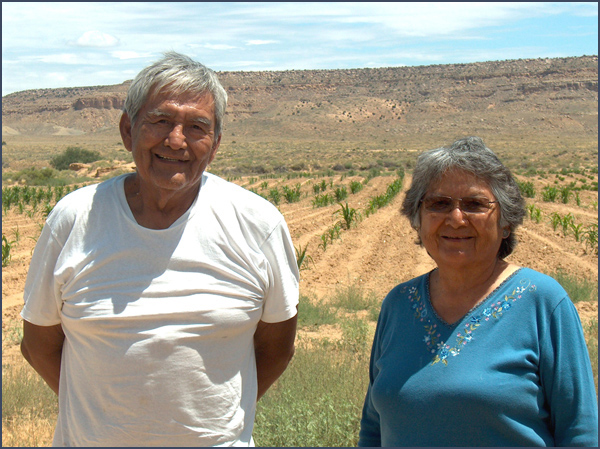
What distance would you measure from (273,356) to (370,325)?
15.7 ft

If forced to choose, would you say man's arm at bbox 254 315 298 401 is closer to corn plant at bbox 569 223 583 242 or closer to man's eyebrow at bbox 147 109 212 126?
man's eyebrow at bbox 147 109 212 126

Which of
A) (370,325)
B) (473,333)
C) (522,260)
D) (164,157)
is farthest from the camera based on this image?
(522,260)

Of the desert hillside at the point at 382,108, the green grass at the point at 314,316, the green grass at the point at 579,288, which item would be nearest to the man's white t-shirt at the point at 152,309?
the green grass at the point at 314,316

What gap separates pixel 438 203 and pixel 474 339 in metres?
0.50

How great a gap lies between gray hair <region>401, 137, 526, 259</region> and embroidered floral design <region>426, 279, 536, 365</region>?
0.93ft

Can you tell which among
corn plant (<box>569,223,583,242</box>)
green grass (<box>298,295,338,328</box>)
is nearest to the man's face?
green grass (<box>298,295,338,328</box>)

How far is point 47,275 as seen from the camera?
2.03m

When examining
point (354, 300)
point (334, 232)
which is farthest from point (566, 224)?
point (354, 300)

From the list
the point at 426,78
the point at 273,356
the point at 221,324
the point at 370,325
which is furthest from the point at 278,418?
the point at 426,78

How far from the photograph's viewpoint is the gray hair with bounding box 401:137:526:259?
80.2 inches

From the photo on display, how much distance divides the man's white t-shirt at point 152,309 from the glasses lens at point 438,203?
1.79ft

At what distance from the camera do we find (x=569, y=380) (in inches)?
68.2

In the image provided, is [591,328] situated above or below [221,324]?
below

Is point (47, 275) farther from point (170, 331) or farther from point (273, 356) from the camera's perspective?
point (273, 356)
